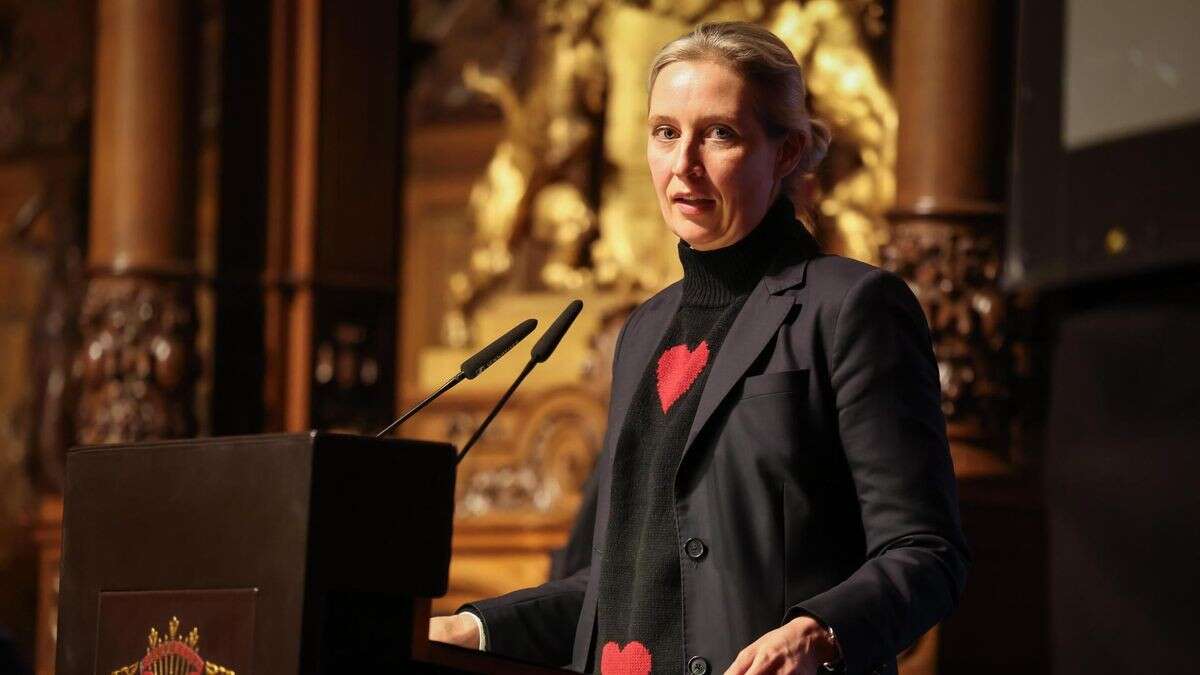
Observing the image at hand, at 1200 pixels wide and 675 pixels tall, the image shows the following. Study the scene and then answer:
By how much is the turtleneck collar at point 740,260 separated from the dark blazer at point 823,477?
2.4 inches

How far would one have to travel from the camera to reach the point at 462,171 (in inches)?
210

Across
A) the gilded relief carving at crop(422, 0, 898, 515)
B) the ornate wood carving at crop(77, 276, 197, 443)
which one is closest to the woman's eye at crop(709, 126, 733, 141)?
the gilded relief carving at crop(422, 0, 898, 515)

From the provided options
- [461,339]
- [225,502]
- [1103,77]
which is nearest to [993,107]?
[1103,77]

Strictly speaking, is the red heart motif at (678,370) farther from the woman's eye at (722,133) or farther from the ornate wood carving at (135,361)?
the ornate wood carving at (135,361)

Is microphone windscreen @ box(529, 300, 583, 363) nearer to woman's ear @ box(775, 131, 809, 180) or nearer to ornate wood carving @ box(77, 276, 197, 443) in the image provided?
woman's ear @ box(775, 131, 809, 180)

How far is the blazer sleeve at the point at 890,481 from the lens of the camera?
1.61m

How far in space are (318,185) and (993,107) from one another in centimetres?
205

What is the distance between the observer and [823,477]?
5.68ft

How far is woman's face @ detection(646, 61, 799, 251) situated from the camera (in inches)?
71.8

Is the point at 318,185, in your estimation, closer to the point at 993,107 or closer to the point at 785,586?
the point at 993,107

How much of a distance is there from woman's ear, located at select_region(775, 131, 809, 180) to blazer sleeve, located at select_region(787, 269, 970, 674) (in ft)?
0.59

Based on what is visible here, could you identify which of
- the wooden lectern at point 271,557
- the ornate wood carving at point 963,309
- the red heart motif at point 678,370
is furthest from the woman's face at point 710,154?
the ornate wood carving at point 963,309

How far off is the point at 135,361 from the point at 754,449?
324cm

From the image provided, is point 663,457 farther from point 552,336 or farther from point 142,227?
point 142,227
